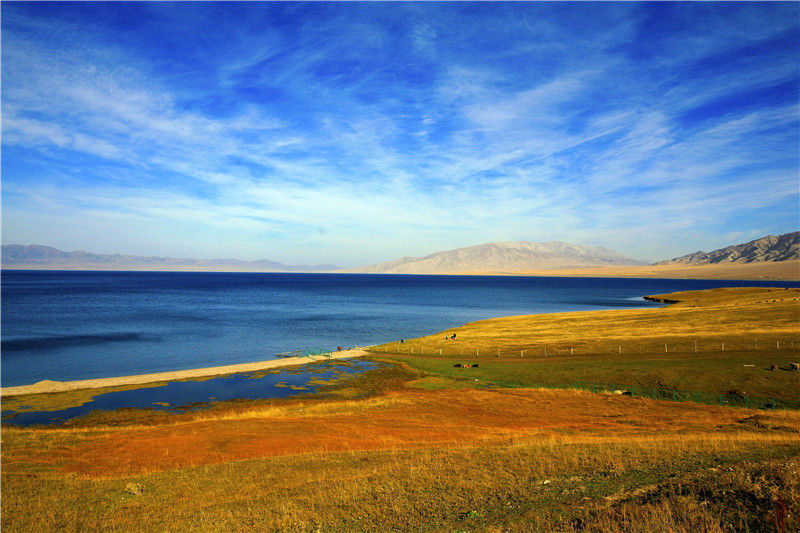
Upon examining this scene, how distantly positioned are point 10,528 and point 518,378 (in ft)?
149

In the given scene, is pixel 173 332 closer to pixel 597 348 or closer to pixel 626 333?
pixel 597 348

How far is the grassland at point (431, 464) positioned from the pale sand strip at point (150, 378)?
1433 centimetres

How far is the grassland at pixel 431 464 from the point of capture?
13508mm

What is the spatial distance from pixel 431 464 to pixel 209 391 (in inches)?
1419

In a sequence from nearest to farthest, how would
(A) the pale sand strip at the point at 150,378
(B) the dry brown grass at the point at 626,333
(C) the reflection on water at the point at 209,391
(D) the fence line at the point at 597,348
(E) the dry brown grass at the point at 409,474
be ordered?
(E) the dry brown grass at the point at 409,474 < (C) the reflection on water at the point at 209,391 < (A) the pale sand strip at the point at 150,378 < (D) the fence line at the point at 597,348 < (B) the dry brown grass at the point at 626,333

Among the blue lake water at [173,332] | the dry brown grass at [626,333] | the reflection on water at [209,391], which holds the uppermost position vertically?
the dry brown grass at [626,333]

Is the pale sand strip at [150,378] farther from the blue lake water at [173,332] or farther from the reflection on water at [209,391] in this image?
the blue lake water at [173,332]

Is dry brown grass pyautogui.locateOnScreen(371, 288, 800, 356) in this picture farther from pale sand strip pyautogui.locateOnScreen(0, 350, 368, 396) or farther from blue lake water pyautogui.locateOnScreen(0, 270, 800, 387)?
pale sand strip pyautogui.locateOnScreen(0, 350, 368, 396)

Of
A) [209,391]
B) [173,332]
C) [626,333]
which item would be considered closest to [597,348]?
[626,333]

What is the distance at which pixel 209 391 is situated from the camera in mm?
47312

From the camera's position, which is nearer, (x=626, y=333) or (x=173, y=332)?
(x=626, y=333)

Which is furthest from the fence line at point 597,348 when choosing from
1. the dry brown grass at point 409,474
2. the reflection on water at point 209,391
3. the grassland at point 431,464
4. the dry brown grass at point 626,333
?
the dry brown grass at point 409,474

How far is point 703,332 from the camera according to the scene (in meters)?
64.6

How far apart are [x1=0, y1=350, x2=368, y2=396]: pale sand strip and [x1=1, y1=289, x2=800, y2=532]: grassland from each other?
47.0 feet
